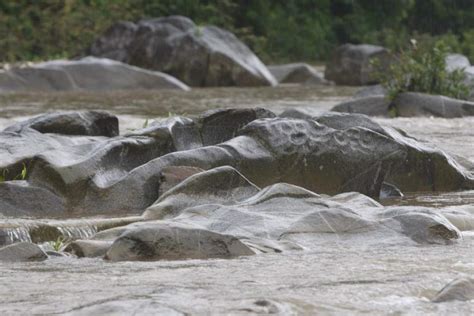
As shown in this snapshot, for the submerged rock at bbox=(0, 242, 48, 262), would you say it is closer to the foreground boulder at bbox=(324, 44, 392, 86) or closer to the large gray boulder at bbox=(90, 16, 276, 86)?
the large gray boulder at bbox=(90, 16, 276, 86)

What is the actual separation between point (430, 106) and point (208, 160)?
754 cm

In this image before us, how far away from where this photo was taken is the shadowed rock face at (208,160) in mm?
7430

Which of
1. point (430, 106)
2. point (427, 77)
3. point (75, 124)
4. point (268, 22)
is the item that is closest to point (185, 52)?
point (268, 22)

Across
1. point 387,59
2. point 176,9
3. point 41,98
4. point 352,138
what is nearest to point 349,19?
point 176,9

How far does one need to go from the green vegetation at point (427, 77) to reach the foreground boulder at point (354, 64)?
873 cm

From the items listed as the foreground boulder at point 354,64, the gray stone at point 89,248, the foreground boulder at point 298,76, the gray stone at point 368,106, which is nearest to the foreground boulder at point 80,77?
the foreground boulder at point 298,76

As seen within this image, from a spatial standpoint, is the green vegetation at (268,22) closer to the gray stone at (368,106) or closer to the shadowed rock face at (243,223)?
the gray stone at (368,106)

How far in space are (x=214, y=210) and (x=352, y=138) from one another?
207 centimetres

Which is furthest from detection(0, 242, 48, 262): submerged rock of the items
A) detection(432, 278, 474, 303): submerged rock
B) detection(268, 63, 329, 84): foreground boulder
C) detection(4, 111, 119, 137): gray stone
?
detection(268, 63, 329, 84): foreground boulder

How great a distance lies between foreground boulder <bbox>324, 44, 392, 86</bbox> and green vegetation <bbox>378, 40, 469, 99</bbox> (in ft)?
28.6

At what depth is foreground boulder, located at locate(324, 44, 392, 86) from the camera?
25.0 meters

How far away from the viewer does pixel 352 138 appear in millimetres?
8133

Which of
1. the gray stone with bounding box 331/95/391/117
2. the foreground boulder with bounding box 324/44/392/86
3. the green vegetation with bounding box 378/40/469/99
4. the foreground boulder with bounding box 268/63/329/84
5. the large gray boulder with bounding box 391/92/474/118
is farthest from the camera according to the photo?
the foreground boulder with bounding box 268/63/329/84

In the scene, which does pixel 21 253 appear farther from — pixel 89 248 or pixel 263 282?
pixel 263 282
